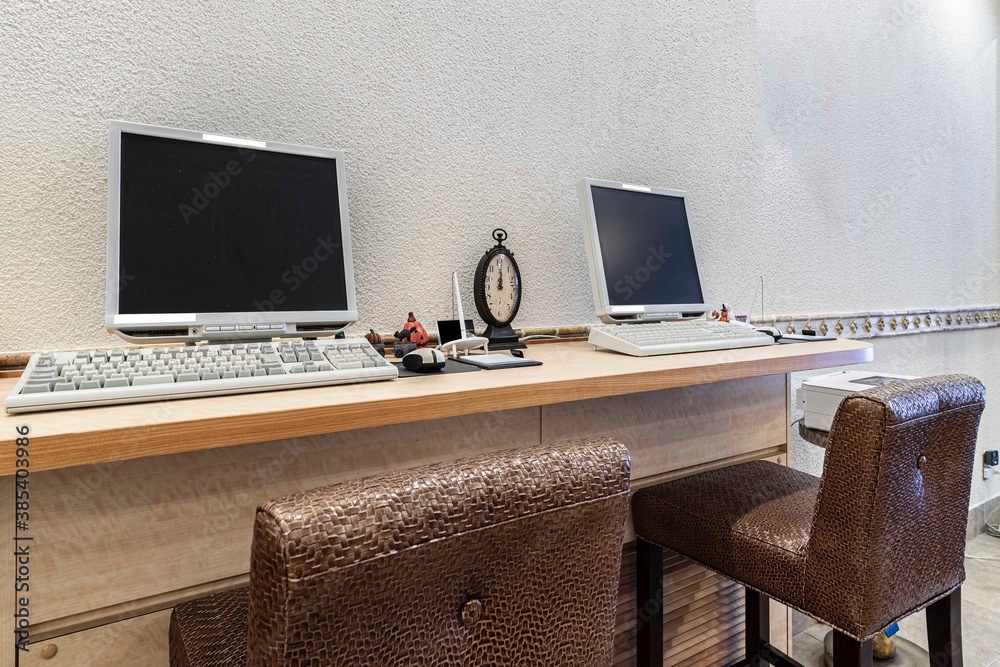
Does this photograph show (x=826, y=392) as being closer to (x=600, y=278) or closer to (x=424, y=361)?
(x=600, y=278)

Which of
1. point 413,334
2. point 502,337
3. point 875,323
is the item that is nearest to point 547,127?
point 502,337

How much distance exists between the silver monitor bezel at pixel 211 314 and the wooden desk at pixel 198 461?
0.68ft

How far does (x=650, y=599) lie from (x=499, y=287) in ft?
2.71

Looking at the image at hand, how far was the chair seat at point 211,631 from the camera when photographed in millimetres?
641

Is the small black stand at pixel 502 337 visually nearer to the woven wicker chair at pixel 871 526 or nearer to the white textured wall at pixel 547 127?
the white textured wall at pixel 547 127

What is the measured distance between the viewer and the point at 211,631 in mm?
684

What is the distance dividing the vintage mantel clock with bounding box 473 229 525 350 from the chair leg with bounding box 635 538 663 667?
58cm

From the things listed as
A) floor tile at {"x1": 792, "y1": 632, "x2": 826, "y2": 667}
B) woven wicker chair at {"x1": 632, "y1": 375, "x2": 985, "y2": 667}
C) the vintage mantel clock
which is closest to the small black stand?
the vintage mantel clock

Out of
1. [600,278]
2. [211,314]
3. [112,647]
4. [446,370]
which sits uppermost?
[600,278]

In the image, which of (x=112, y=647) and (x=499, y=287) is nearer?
(x=112, y=647)

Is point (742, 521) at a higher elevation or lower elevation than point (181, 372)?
lower

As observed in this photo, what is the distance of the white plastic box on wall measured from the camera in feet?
6.08

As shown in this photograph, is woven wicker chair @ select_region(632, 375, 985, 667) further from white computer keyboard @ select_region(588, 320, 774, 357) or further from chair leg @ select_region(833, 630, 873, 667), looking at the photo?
white computer keyboard @ select_region(588, 320, 774, 357)

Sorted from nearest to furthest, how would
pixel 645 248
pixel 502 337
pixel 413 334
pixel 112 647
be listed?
pixel 112 647 < pixel 413 334 < pixel 502 337 < pixel 645 248
